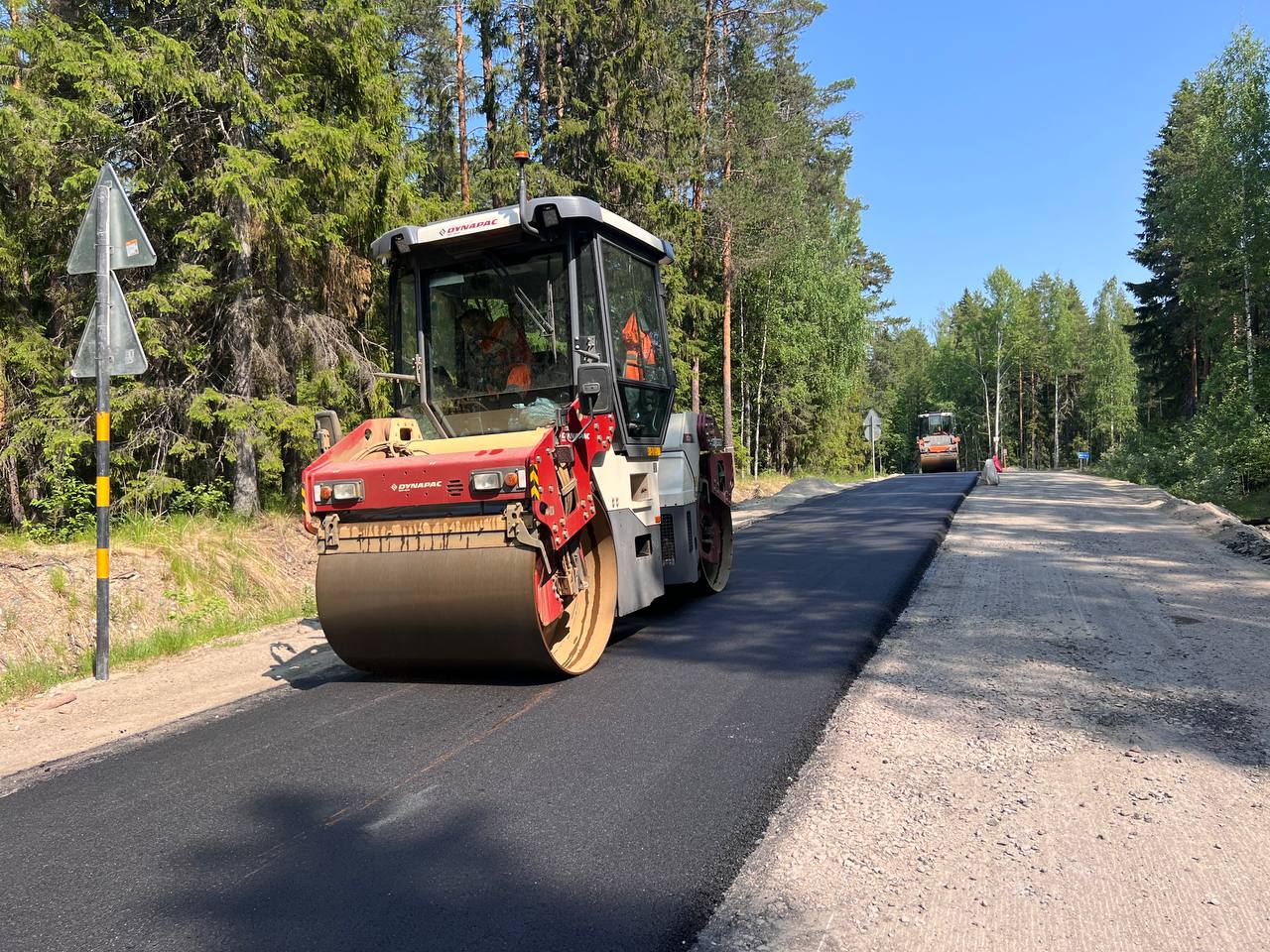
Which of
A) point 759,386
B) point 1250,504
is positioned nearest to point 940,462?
point 759,386

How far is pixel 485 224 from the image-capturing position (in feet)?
18.9

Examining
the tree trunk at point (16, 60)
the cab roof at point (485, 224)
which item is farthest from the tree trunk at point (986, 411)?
the cab roof at point (485, 224)

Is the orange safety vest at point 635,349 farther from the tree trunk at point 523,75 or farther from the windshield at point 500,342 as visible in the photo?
the tree trunk at point 523,75

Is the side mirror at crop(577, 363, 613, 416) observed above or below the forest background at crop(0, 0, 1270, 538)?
below

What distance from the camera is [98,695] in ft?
18.6

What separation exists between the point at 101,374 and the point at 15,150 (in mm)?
5553

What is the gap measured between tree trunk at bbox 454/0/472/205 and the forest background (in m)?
0.09

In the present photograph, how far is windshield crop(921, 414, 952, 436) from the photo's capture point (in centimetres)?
4611

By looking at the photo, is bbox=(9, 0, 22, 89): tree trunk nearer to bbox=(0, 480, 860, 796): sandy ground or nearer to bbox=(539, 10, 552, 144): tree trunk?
bbox=(0, 480, 860, 796): sandy ground

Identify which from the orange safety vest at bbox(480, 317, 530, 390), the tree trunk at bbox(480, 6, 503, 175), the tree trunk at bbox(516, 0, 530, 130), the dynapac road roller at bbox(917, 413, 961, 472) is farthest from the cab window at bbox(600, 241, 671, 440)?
the dynapac road roller at bbox(917, 413, 961, 472)

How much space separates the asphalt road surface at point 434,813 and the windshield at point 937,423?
4320 centimetres

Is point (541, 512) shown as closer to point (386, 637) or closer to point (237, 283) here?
point (386, 637)

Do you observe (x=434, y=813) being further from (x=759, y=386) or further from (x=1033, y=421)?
(x=1033, y=421)

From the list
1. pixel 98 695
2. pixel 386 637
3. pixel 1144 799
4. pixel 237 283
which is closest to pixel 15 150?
pixel 237 283
